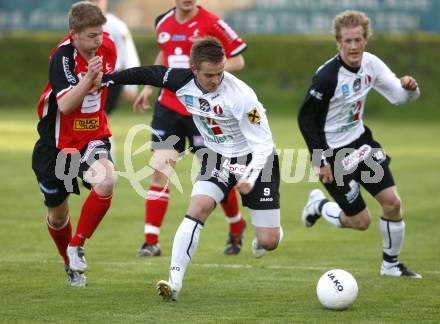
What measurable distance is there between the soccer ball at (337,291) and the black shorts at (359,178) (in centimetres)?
146

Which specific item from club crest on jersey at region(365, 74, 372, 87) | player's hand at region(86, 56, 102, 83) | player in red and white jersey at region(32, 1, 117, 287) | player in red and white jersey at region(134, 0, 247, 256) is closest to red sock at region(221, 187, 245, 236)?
player in red and white jersey at region(134, 0, 247, 256)

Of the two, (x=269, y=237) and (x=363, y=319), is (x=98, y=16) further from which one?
(x=363, y=319)

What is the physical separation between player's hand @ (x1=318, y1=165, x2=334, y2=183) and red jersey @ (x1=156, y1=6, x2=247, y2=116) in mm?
2315

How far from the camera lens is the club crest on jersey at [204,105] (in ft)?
23.5

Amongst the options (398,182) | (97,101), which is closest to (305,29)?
(398,182)

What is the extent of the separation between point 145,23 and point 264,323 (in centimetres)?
2609

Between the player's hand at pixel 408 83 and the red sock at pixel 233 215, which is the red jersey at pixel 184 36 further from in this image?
the player's hand at pixel 408 83

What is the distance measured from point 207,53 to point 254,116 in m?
0.63

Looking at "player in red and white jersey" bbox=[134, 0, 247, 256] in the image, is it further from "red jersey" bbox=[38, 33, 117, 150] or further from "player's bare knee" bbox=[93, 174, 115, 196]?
"player's bare knee" bbox=[93, 174, 115, 196]

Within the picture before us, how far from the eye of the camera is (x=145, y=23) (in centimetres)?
3152

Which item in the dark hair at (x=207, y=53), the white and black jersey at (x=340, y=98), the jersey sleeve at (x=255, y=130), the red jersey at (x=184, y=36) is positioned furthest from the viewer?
the red jersey at (x=184, y=36)

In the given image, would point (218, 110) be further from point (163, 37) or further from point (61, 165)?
point (163, 37)

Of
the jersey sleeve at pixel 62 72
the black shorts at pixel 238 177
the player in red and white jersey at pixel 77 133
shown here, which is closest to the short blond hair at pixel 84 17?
the player in red and white jersey at pixel 77 133

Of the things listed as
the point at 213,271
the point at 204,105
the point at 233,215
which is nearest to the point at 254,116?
the point at 204,105
